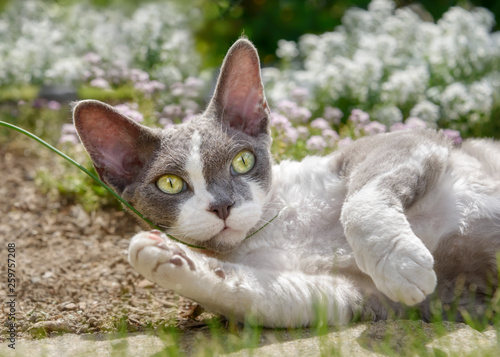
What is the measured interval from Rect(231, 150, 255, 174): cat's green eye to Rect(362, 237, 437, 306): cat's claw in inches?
27.5

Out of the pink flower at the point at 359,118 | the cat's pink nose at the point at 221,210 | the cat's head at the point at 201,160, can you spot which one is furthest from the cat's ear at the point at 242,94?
the pink flower at the point at 359,118

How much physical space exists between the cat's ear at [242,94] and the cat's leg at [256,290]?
0.64m

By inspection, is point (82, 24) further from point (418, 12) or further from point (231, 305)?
point (231, 305)

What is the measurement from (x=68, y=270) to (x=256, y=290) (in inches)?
55.5

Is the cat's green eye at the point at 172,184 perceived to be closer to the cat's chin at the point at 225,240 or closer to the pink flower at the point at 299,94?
the cat's chin at the point at 225,240

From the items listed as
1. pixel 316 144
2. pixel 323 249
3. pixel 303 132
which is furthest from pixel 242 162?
pixel 303 132

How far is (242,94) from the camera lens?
96.2 inches

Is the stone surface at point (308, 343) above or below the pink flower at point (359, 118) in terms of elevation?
below

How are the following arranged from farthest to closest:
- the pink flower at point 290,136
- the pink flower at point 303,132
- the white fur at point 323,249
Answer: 1. the pink flower at point 303,132
2. the pink flower at point 290,136
3. the white fur at point 323,249

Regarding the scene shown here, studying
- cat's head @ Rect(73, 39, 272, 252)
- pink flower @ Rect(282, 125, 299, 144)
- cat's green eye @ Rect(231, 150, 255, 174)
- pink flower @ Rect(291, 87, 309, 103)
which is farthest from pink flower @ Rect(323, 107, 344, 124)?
cat's green eye @ Rect(231, 150, 255, 174)

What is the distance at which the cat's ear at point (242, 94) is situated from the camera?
2357 mm

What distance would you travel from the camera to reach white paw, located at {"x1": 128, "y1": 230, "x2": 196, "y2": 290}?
1.83m

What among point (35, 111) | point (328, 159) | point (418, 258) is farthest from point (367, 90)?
point (35, 111)

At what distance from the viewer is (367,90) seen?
13.9 ft
